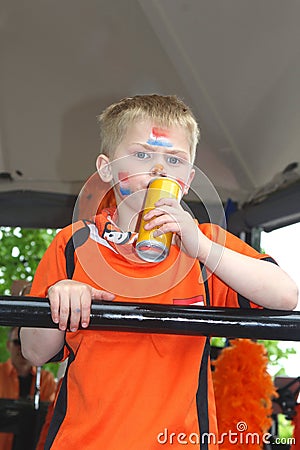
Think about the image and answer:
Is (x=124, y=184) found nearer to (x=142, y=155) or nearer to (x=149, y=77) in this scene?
(x=142, y=155)

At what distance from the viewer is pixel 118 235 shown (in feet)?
3.93

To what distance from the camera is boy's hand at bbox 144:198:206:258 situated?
1.05m

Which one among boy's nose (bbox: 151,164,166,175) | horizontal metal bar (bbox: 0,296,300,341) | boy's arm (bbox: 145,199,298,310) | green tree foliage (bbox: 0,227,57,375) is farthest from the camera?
green tree foliage (bbox: 0,227,57,375)

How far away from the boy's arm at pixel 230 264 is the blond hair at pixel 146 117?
24 cm

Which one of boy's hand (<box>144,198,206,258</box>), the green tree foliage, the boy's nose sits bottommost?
boy's hand (<box>144,198,206,258</box>)

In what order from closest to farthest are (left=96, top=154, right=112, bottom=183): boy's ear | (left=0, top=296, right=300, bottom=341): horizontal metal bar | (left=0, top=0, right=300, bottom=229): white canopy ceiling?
(left=0, top=296, right=300, bottom=341): horizontal metal bar → (left=96, top=154, right=112, bottom=183): boy's ear → (left=0, top=0, right=300, bottom=229): white canopy ceiling

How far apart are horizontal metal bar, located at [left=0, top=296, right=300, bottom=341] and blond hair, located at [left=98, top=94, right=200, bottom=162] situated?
392 millimetres

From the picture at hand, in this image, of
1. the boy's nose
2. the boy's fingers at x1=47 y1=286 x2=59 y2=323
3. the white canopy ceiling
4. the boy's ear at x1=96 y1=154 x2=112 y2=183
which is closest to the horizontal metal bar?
the boy's fingers at x1=47 y1=286 x2=59 y2=323

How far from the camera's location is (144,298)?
3.86 feet

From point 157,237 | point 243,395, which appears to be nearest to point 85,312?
point 157,237

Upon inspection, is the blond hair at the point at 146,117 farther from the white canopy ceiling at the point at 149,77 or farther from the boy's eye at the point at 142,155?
the white canopy ceiling at the point at 149,77

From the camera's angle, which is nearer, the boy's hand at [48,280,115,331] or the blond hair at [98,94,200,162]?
the boy's hand at [48,280,115,331]

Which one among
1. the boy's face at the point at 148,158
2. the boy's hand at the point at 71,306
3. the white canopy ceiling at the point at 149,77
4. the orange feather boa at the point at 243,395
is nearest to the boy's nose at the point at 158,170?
the boy's face at the point at 148,158

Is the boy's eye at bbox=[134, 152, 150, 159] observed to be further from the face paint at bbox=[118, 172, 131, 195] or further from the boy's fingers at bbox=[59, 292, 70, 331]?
the boy's fingers at bbox=[59, 292, 70, 331]
